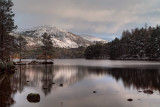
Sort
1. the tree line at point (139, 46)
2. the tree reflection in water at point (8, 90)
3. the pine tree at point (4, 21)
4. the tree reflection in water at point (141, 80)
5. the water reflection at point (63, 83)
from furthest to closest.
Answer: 1. the tree line at point (139, 46)
2. the pine tree at point (4, 21)
3. the tree reflection in water at point (141, 80)
4. the water reflection at point (63, 83)
5. the tree reflection in water at point (8, 90)

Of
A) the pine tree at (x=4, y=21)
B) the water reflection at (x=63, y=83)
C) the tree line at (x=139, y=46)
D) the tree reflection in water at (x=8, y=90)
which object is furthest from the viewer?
the tree line at (x=139, y=46)

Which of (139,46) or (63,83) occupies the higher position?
(139,46)

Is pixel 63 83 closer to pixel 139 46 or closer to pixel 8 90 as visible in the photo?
pixel 8 90

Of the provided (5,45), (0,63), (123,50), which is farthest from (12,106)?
(123,50)

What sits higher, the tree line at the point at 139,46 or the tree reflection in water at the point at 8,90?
the tree line at the point at 139,46

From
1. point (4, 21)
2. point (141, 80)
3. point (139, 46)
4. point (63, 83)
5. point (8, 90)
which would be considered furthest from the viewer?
point (139, 46)

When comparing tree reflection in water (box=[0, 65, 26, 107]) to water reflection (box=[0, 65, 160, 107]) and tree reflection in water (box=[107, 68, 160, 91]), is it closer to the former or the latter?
water reflection (box=[0, 65, 160, 107])

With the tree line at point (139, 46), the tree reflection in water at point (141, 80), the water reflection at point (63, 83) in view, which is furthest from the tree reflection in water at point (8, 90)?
the tree line at point (139, 46)

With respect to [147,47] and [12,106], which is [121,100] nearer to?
[12,106]

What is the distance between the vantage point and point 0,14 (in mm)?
50219

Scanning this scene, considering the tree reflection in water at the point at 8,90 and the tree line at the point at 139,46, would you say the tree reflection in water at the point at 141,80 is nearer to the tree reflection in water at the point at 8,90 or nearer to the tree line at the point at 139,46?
the tree reflection in water at the point at 8,90

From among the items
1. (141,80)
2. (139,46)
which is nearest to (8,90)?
(141,80)

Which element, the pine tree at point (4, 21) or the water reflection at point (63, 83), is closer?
the water reflection at point (63, 83)

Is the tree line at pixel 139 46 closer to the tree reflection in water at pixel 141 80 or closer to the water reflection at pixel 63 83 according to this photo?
the tree reflection in water at pixel 141 80
